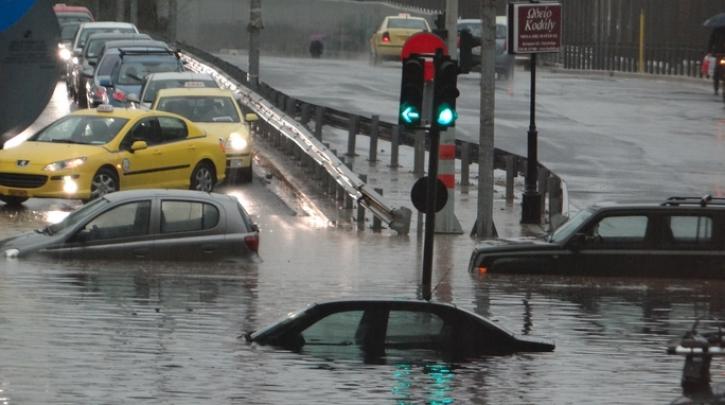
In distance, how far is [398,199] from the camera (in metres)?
27.3

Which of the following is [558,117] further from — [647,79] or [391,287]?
[391,287]

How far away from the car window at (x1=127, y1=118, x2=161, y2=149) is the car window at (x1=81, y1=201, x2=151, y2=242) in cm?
702

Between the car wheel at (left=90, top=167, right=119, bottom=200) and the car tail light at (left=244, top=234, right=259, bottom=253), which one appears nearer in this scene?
the car tail light at (left=244, top=234, right=259, bottom=253)

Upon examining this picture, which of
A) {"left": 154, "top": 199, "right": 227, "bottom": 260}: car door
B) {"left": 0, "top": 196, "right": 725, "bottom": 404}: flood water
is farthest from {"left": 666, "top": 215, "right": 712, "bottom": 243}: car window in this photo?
{"left": 154, "top": 199, "right": 227, "bottom": 260}: car door

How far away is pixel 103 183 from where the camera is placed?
79.4 ft

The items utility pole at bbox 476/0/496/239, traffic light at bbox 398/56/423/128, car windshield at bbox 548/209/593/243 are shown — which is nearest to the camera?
traffic light at bbox 398/56/423/128

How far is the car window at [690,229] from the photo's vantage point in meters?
17.4

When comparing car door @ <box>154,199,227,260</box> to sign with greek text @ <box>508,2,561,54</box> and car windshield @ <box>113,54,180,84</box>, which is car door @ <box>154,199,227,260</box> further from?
car windshield @ <box>113,54,180,84</box>

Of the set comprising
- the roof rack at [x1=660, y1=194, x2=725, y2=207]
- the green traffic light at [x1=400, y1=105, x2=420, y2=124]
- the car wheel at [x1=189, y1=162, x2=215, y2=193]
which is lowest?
the car wheel at [x1=189, y1=162, x2=215, y2=193]

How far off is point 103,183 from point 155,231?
243 inches

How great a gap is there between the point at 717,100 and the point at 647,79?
12.6 metres

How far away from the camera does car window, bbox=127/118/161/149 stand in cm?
2532

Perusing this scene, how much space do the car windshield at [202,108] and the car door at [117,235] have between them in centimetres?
1065

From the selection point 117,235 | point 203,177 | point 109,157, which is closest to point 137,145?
point 109,157
